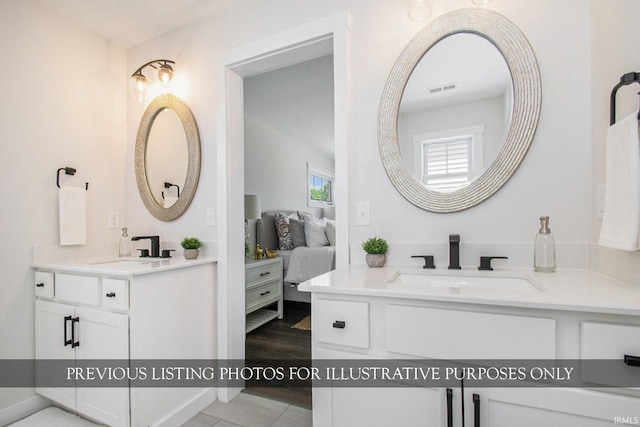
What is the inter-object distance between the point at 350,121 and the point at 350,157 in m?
0.21

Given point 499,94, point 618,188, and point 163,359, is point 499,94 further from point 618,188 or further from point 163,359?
point 163,359

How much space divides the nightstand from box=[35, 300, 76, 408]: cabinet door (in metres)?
1.32

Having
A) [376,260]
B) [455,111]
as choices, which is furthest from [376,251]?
[455,111]

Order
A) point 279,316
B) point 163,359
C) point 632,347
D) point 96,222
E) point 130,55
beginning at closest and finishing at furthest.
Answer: point 632,347 → point 163,359 → point 96,222 → point 130,55 → point 279,316

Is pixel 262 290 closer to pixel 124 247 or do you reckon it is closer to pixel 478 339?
pixel 124 247

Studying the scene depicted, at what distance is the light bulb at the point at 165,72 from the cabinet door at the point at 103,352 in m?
1.65

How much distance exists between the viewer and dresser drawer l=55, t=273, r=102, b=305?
5.13ft

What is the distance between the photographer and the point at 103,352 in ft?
5.03

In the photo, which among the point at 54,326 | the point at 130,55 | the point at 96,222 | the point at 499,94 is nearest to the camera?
the point at 499,94

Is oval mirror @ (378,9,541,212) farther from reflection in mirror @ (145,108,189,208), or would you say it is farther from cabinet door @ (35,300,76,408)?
cabinet door @ (35,300,76,408)

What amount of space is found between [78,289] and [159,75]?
5.10ft

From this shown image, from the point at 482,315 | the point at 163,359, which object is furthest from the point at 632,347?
the point at 163,359

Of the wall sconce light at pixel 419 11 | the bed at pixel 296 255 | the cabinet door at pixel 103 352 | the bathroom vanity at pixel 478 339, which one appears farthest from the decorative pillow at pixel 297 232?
the wall sconce light at pixel 419 11

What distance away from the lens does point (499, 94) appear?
1354 mm
